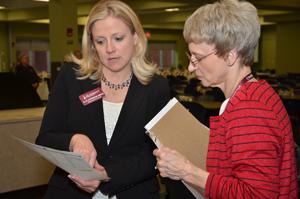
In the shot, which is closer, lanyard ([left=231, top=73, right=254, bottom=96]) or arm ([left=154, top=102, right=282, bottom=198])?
arm ([left=154, top=102, right=282, bottom=198])

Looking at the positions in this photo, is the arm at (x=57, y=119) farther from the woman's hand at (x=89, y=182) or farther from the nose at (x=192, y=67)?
the nose at (x=192, y=67)

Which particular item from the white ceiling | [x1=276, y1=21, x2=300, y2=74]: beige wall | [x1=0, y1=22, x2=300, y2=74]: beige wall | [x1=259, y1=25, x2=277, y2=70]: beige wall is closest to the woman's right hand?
the white ceiling

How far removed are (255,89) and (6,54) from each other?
18.7m

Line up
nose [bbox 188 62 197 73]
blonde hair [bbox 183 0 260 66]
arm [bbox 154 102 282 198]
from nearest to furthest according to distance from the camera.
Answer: arm [bbox 154 102 282 198], blonde hair [bbox 183 0 260 66], nose [bbox 188 62 197 73]

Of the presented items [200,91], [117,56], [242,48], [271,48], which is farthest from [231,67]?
[271,48]

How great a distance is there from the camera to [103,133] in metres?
1.75

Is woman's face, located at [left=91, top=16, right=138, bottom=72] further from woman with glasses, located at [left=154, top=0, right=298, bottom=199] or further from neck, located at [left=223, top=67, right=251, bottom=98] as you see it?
neck, located at [left=223, top=67, right=251, bottom=98]

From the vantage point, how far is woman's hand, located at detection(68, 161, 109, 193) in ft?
5.25

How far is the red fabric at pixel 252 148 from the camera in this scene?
1.18 meters

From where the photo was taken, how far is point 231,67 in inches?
52.9

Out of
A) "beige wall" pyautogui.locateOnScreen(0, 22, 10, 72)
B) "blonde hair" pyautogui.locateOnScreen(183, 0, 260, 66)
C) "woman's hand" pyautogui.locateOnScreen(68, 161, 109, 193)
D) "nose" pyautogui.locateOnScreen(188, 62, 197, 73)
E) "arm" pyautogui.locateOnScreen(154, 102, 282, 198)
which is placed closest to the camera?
"arm" pyautogui.locateOnScreen(154, 102, 282, 198)

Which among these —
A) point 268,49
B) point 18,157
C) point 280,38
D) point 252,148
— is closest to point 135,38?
point 252,148

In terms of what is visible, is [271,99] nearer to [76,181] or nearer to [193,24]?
[193,24]

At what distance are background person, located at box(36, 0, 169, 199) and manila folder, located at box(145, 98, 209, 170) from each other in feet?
0.86
